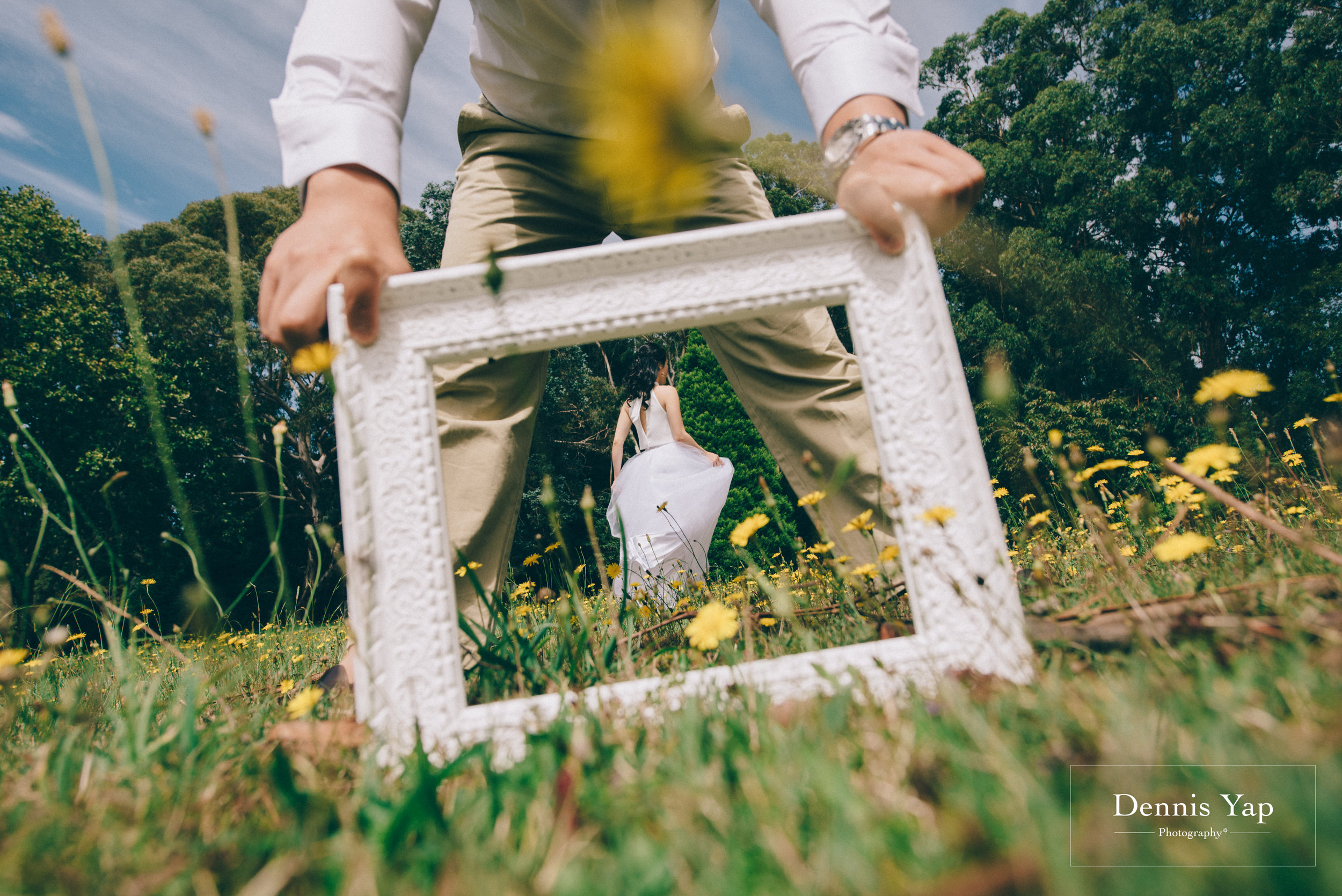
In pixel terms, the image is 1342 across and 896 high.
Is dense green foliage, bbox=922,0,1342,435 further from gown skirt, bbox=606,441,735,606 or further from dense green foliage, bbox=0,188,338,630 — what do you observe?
dense green foliage, bbox=0,188,338,630

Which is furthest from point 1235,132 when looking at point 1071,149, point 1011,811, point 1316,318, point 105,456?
point 105,456

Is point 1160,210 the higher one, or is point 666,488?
point 1160,210

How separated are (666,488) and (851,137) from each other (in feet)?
12.7

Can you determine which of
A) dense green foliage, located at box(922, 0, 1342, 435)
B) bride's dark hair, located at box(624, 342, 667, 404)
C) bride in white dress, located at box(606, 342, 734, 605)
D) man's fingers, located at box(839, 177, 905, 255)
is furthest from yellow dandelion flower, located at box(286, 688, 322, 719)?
dense green foliage, located at box(922, 0, 1342, 435)

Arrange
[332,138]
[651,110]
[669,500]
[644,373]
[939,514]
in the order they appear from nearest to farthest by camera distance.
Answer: [939,514]
[332,138]
[651,110]
[669,500]
[644,373]

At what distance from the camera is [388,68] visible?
1.16 m

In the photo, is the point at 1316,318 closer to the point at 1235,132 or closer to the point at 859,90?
the point at 1235,132

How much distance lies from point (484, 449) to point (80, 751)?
0.90 metres

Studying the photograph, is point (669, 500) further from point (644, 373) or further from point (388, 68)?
point (388, 68)

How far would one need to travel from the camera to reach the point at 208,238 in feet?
49.6

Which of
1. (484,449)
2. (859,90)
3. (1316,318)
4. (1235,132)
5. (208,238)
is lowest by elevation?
(484,449)

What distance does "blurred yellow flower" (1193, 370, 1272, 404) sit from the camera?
96 centimetres

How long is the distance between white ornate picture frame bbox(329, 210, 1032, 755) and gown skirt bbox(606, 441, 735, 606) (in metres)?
3.56

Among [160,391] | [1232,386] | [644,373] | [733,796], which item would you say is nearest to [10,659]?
[733,796]
